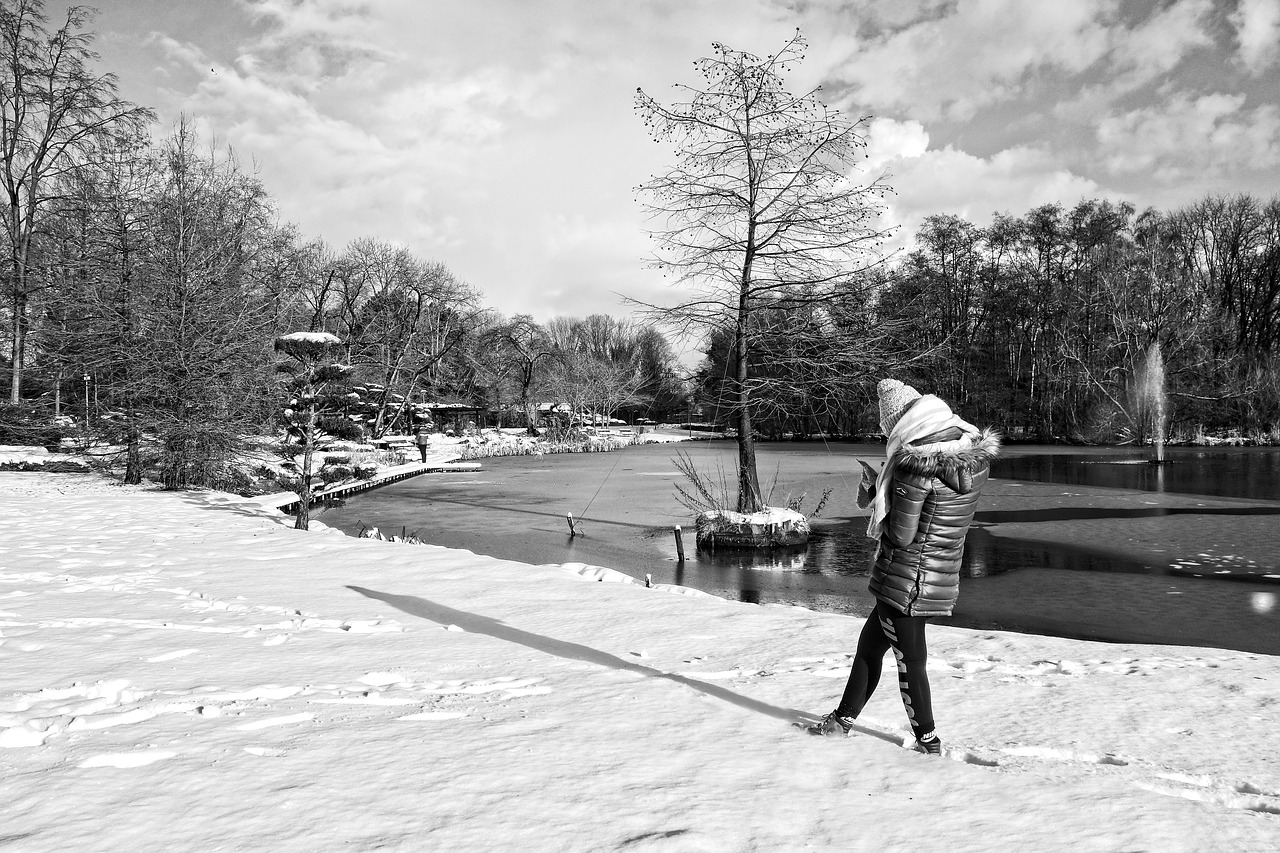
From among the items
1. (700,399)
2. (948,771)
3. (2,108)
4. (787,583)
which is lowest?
(787,583)

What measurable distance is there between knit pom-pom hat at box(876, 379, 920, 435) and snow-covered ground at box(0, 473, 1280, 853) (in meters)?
1.39

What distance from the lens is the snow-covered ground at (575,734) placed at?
8.32ft

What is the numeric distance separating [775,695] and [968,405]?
5012 cm

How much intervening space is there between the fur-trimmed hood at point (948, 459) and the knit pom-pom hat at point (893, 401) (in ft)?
0.77

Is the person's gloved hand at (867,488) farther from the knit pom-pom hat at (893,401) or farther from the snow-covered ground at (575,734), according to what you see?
the snow-covered ground at (575,734)

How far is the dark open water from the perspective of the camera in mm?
8180

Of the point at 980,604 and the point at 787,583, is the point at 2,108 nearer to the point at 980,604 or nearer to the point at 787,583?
the point at 787,583

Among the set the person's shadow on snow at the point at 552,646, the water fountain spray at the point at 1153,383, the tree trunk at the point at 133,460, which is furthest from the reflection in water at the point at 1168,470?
the tree trunk at the point at 133,460

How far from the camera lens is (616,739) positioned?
3.36m

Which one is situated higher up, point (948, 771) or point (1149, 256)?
point (1149, 256)

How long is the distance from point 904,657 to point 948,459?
843mm

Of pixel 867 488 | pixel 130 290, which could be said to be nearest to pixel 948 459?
pixel 867 488

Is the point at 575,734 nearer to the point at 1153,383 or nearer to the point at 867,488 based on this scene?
the point at 867,488

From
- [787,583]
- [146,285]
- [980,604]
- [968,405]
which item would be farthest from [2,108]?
[968,405]
